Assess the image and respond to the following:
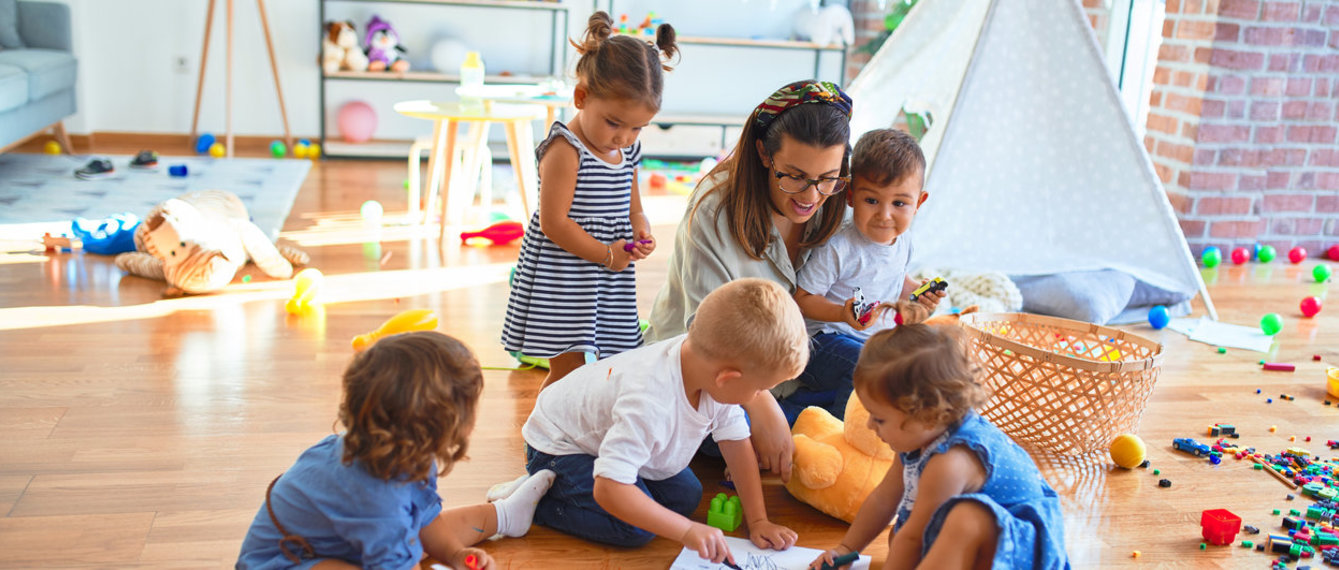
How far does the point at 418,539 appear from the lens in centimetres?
131

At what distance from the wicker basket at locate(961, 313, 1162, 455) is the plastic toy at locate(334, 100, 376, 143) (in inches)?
141

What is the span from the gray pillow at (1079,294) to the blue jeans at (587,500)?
149 centimetres

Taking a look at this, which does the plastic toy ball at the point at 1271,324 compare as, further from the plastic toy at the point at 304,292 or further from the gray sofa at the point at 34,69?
the gray sofa at the point at 34,69

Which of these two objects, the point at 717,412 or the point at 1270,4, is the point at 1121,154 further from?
the point at 717,412

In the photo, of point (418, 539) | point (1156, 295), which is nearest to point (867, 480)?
point (418, 539)

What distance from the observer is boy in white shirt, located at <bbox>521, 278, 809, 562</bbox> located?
1369 mm

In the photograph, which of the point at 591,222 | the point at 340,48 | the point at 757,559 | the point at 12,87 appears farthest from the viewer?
the point at 340,48

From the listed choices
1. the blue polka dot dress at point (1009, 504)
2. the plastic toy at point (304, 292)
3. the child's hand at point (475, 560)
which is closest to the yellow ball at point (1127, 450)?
the blue polka dot dress at point (1009, 504)

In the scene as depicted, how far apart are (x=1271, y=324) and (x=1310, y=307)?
0.35 metres

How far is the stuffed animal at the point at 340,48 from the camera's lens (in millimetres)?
4824

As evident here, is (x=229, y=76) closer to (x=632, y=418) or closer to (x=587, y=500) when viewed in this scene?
(x=587, y=500)

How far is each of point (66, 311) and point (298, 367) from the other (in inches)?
28.1

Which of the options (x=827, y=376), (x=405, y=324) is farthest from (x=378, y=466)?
(x=405, y=324)

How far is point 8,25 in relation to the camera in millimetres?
4355
